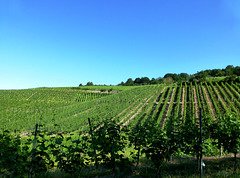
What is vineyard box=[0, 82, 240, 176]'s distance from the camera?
177 inches

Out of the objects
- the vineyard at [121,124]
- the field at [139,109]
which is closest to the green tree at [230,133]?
the vineyard at [121,124]

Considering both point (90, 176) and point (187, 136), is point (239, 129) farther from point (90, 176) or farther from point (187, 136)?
point (90, 176)

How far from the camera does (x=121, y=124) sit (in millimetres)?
5297

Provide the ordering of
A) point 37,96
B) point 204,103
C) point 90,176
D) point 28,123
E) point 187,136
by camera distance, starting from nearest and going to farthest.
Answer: point 187,136
point 90,176
point 204,103
point 28,123
point 37,96

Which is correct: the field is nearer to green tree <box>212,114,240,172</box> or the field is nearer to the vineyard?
the vineyard

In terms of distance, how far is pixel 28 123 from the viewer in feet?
129

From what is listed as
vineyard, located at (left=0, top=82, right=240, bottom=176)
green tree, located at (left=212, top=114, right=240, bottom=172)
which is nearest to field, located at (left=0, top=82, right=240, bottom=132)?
vineyard, located at (left=0, top=82, right=240, bottom=176)

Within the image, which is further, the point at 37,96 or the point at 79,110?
the point at 37,96

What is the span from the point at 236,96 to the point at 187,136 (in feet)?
142

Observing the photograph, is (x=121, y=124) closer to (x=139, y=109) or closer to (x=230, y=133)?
(x=230, y=133)

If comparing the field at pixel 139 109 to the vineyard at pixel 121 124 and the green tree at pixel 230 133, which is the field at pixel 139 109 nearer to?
the vineyard at pixel 121 124

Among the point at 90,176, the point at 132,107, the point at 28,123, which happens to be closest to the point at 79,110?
the point at 28,123

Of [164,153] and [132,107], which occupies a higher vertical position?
[164,153]

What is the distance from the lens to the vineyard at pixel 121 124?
4504 millimetres
